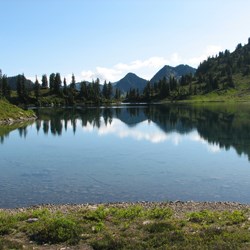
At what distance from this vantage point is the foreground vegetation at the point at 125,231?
59.2ft

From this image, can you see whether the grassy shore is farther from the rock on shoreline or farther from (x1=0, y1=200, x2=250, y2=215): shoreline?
the rock on shoreline

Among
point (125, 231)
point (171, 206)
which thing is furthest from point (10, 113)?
point (125, 231)

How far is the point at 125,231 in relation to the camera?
21062 mm

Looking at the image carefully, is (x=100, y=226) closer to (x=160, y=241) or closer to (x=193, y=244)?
(x=160, y=241)

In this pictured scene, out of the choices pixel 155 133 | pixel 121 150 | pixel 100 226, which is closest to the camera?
pixel 100 226

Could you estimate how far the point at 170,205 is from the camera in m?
31.5

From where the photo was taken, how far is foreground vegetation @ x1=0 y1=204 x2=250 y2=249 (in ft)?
59.2

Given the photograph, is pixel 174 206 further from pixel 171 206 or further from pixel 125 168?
pixel 125 168

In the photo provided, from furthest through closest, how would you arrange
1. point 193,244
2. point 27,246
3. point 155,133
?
point 155,133 < point 27,246 < point 193,244

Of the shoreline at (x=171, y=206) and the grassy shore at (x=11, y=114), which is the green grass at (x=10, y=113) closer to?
the grassy shore at (x=11, y=114)

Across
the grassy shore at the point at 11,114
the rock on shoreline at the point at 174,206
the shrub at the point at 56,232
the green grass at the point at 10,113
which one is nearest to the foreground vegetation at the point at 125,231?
the shrub at the point at 56,232

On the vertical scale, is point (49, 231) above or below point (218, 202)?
above

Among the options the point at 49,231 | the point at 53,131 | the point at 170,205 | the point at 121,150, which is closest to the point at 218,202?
the point at 170,205

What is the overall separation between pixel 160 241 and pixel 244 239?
408 centimetres
